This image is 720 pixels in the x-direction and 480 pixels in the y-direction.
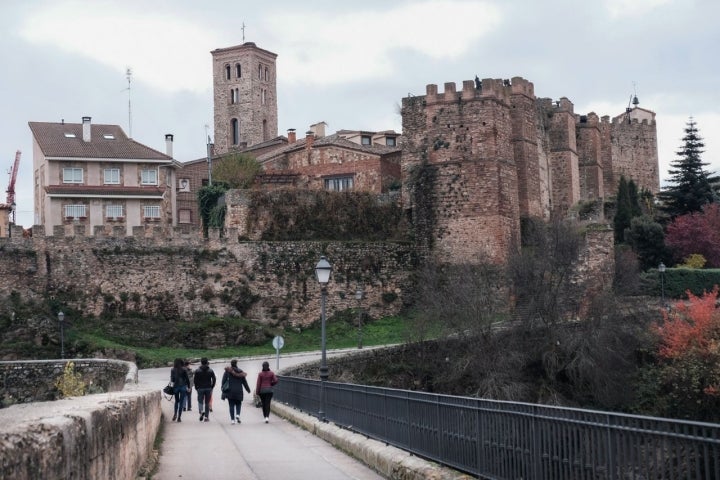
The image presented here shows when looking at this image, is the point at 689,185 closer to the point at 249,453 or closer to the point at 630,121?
the point at 630,121

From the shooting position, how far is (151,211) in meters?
64.6

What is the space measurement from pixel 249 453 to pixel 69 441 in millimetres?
9398

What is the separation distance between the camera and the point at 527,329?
44594mm

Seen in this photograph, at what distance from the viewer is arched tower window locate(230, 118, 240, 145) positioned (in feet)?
321

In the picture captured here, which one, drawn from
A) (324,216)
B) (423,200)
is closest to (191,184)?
(324,216)

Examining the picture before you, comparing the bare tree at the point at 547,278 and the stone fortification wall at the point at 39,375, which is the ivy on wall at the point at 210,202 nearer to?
the bare tree at the point at 547,278

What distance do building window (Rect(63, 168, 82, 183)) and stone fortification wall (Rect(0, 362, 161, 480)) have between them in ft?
174

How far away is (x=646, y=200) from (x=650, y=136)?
7406 millimetres

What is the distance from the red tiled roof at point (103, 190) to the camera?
2427 inches

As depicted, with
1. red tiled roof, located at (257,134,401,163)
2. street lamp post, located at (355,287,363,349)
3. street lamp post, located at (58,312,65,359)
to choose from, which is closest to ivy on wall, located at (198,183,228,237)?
red tiled roof, located at (257,134,401,163)

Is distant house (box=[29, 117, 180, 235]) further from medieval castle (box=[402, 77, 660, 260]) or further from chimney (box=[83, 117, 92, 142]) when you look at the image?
medieval castle (box=[402, 77, 660, 260])

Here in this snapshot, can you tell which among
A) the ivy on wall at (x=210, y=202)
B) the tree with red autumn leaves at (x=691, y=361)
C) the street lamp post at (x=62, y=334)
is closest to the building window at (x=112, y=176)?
the ivy on wall at (x=210, y=202)

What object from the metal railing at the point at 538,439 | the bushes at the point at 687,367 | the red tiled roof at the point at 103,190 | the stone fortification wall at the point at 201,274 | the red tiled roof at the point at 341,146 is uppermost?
the red tiled roof at the point at 341,146

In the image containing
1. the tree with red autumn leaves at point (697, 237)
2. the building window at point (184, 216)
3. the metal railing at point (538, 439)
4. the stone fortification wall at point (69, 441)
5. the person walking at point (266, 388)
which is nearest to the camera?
the stone fortification wall at point (69, 441)
